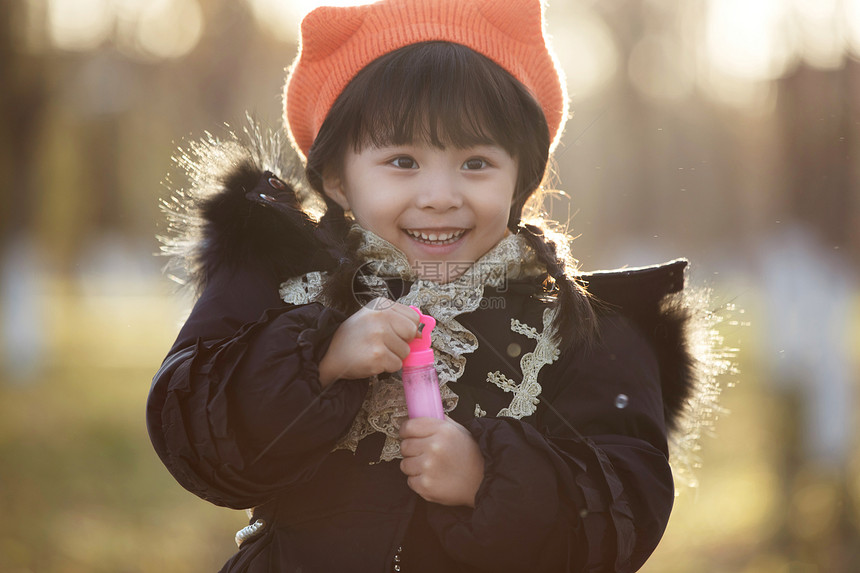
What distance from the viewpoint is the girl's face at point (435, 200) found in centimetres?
182

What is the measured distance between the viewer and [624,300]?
1926 millimetres

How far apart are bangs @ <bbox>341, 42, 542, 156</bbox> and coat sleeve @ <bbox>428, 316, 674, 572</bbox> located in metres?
0.67

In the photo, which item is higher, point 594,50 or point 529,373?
point 594,50

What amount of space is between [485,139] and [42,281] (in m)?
10.3

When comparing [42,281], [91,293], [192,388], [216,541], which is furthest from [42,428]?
[91,293]

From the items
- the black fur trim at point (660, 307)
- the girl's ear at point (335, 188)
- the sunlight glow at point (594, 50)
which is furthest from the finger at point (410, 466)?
the sunlight glow at point (594, 50)

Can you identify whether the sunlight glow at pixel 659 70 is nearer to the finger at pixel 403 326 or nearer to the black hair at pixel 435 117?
the black hair at pixel 435 117

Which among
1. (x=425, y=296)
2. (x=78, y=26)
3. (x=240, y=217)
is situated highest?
(x=78, y=26)

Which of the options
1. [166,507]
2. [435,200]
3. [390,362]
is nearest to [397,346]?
[390,362]

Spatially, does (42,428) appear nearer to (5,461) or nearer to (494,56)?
(5,461)

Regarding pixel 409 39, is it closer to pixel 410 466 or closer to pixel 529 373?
pixel 529 373

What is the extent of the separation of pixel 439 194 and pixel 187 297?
76 centimetres

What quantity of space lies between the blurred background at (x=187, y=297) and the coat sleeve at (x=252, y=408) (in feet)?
1.97

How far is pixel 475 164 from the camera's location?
73.9 inches
